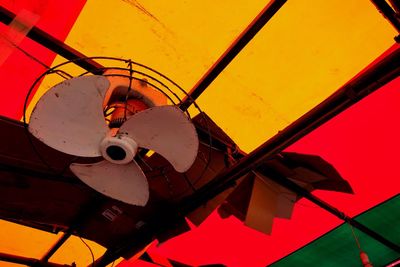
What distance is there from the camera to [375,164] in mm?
2312

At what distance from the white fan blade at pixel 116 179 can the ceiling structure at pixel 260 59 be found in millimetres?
757

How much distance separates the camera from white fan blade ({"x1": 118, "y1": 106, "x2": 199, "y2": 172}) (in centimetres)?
123

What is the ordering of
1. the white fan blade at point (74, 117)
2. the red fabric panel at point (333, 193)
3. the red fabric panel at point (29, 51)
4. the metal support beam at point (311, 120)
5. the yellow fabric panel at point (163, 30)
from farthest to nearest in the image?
the red fabric panel at point (333, 193) < the yellow fabric panel at point (163, 30) < the red fabric panel at point (29, 51) < the metal support beam at point (311, 120) < the white fan blade at point (74, 117)

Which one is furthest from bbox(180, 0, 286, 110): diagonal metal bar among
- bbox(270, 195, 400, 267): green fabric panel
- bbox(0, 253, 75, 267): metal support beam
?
bbox(0, 253, 75, 267): metal support beam

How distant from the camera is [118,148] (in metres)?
1.23

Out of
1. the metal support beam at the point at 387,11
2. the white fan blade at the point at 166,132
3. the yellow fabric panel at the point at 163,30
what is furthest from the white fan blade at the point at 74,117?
the metal support beam at the point at 387,11

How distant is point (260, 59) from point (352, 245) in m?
2.09

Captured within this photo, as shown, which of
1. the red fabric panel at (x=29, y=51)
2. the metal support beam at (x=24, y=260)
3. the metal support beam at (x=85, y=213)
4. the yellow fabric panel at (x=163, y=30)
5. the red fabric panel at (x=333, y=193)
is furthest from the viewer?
the metal support beam at (x=24, y=260)

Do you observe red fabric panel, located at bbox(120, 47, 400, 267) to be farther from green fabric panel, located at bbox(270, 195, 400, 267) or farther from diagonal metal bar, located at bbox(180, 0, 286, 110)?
diagonal metal bar, located at bbox(180, 0, 286, 110)

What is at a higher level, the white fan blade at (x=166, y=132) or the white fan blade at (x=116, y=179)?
the white fan blade at (x=166, y=132)

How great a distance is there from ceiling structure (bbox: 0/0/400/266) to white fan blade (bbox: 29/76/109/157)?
582mm

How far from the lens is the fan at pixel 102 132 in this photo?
1203 millimetres

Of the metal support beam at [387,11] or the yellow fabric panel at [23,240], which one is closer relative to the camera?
the metal support beam at [387,11]

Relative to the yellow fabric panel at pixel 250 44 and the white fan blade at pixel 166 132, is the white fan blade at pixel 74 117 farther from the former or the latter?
the yellow fabric panel at pixel 250 44
